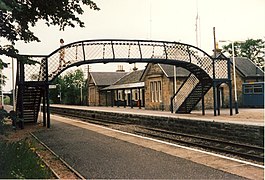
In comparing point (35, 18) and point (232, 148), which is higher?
point (35, 18)

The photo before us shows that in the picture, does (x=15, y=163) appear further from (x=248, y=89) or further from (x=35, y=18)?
(x=248, y=89)

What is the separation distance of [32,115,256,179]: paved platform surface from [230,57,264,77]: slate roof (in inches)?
899

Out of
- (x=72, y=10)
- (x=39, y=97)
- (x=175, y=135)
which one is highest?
(x=72, y=10)

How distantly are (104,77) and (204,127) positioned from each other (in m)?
36.7

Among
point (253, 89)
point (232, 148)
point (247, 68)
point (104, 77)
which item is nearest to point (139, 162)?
point (232, 148)

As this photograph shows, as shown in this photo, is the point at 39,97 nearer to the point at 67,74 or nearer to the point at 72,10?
the point at 72,10

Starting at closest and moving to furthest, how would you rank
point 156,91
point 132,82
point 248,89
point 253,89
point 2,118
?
point 2,118 → point 253,89 → point 248,89 → point 156,91 → point 132,82

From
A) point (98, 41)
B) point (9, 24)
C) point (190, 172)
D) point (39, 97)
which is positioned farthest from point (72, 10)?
point (39, 97)

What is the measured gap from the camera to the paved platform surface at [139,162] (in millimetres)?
7539

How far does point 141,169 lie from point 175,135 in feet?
30.2

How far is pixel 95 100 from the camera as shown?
166ft

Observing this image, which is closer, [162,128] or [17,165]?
[17,165]

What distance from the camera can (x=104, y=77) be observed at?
52.2 metres

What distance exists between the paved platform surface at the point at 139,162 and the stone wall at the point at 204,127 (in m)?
3.80
